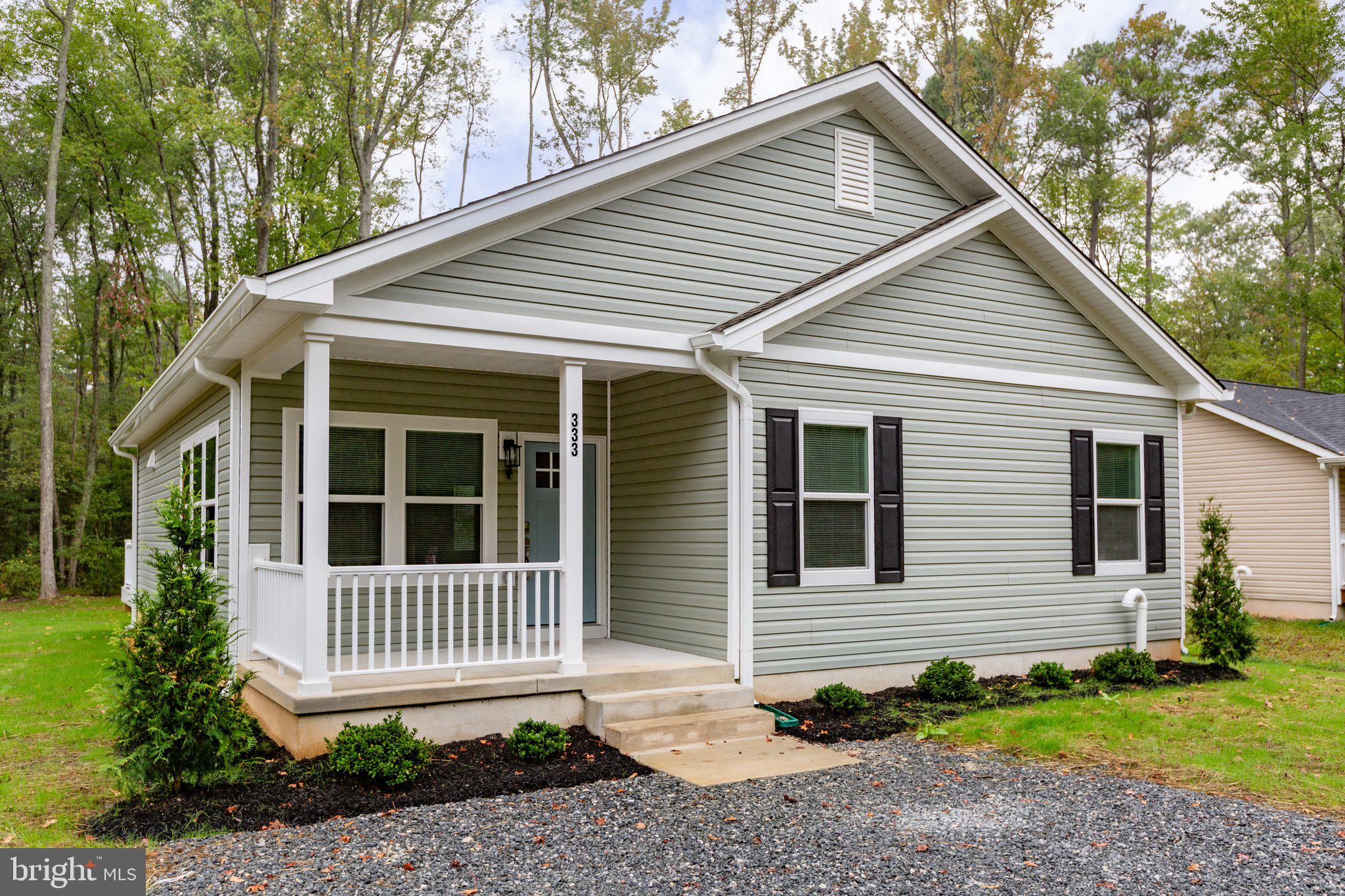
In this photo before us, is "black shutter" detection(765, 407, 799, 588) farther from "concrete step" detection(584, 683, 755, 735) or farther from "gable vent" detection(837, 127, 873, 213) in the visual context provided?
"gable vent" detection(837, 127, 873, 213)

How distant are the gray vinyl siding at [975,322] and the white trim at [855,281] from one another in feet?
0.35

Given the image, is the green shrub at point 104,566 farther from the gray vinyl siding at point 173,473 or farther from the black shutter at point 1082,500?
the black shutter at point 1082,500

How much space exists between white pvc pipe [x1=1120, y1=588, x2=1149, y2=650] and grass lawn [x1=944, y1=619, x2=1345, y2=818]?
811 mm

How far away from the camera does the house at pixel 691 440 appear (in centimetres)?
699

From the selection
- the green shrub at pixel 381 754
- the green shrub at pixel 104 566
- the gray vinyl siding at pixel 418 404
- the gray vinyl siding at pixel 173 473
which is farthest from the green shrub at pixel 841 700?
the green shrub at pixel 104 566

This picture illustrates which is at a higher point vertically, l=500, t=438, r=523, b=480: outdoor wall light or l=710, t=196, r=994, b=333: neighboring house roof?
l=710, t=196, r=994, b=333: neighboring house roof

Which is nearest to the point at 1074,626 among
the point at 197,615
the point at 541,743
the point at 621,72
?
the point at 541,743

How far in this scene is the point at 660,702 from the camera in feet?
23.6

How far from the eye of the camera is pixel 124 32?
21672mm

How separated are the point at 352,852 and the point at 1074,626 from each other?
7.76 metres

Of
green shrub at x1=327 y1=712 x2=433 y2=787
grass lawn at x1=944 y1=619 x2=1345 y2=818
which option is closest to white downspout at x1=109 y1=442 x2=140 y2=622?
green shrub at x1=327 y1=712 x2=433 y2=787

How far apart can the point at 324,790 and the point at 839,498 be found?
4.80 m

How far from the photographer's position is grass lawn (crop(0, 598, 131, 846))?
18.0ft

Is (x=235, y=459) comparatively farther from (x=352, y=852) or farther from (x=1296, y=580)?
(x=1296, y=580)
